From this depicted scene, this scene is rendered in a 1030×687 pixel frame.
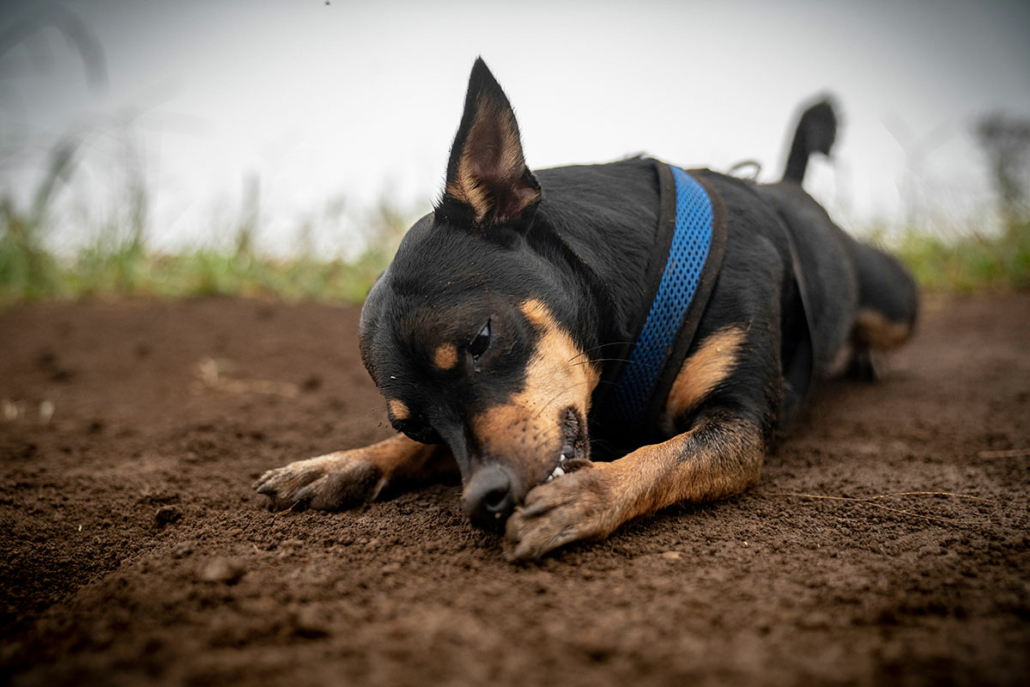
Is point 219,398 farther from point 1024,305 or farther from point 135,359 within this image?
point 1024,305

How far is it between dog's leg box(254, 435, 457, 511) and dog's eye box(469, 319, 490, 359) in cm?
69

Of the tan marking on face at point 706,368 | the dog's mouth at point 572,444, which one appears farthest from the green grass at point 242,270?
the dog's mouth at point 572,444

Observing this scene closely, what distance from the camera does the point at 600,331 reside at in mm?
2258

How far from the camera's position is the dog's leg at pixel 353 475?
86.3 inches

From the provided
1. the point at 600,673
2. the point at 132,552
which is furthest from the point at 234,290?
the point at 600,673

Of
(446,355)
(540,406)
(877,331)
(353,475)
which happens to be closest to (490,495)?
(540,406)

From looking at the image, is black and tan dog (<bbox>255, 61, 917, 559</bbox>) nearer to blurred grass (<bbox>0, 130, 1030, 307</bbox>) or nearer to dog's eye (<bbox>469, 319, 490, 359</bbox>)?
A: dog's eye (<bbox>469, 319, 490, 359</bbox>)

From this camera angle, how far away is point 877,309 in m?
3.99

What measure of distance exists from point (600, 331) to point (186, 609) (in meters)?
1.44

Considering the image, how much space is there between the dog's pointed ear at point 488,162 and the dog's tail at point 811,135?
228cm

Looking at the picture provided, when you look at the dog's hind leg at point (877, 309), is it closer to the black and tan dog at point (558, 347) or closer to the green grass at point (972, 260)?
the black and tan dog at point (558, 347)

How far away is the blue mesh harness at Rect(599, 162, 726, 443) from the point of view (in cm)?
227

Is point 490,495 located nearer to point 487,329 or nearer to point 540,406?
point 540,406

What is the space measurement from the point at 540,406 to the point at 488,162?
0.79 metres
